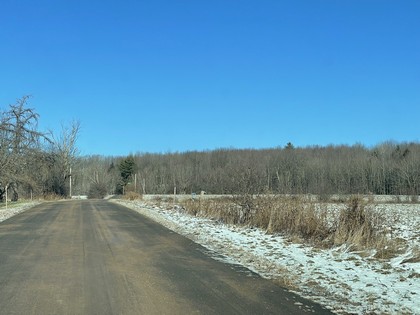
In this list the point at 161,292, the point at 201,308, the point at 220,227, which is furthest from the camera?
the point at 220,227

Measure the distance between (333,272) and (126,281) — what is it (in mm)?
4294

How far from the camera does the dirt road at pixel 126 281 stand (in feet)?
22.2

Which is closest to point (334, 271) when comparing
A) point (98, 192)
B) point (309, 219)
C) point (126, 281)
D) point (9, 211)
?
point (126, 281)

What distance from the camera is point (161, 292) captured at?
25.4 feet

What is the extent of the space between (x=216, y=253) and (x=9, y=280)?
5522 mm

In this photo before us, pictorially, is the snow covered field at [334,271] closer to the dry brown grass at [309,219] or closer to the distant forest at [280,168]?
the dry brown grass at [309,219]

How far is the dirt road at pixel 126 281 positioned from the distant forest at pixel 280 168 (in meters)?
Result: 45.7

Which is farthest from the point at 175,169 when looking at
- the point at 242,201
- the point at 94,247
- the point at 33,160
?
the point at 94,247

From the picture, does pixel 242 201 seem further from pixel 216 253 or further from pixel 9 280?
pixel 9 280

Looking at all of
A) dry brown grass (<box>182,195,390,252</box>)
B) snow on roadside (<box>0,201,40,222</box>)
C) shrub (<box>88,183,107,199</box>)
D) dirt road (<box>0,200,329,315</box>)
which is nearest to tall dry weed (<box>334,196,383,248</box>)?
dry brown grass (<box>182,195,390,252</box>)

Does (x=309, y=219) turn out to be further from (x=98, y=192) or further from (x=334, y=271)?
(x=98, y=192)

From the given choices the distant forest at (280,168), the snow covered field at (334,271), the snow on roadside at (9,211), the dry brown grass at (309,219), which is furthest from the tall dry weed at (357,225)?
the distant forest at (280,168)

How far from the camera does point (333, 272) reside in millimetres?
9414

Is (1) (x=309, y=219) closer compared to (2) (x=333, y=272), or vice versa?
(2) (x=333, y=272)
